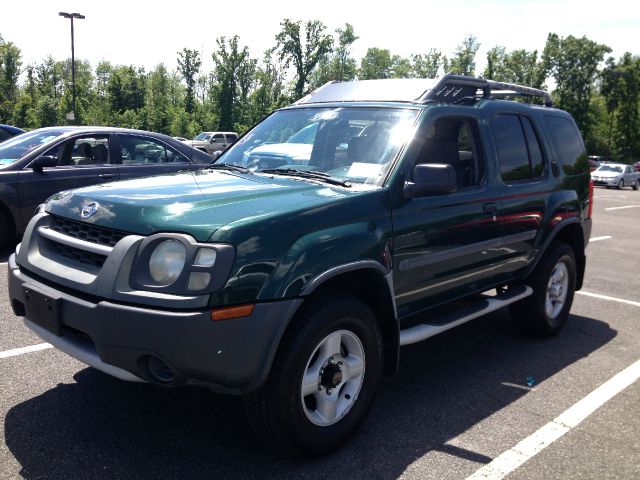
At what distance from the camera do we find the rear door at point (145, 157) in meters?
8.25

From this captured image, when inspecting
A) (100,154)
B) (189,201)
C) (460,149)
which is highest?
(460,149)

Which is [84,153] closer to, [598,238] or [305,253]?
[305,253]

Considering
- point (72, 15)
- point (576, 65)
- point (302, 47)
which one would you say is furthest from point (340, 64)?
point (72, 15)

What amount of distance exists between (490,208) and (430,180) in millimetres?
1040

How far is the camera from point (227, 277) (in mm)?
2654

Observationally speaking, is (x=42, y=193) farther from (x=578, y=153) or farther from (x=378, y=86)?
(x=578, y=153)

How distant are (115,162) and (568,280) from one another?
5.87 meters

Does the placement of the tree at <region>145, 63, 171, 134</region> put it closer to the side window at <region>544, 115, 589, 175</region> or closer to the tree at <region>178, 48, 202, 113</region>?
the tree at <region>178, 48, 202, 113</region>

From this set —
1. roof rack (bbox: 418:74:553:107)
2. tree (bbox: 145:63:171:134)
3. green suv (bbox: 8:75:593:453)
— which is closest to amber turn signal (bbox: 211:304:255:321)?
green suv (bbox: 8:75:593:453)

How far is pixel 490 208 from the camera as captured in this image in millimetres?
4324

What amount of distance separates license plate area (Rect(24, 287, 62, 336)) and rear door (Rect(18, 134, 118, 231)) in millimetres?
4820

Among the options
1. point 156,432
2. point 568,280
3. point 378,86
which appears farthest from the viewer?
point 568,280

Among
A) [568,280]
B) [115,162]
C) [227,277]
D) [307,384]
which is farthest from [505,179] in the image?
[115,162]

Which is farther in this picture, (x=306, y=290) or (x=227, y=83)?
(x=227, y=83)
